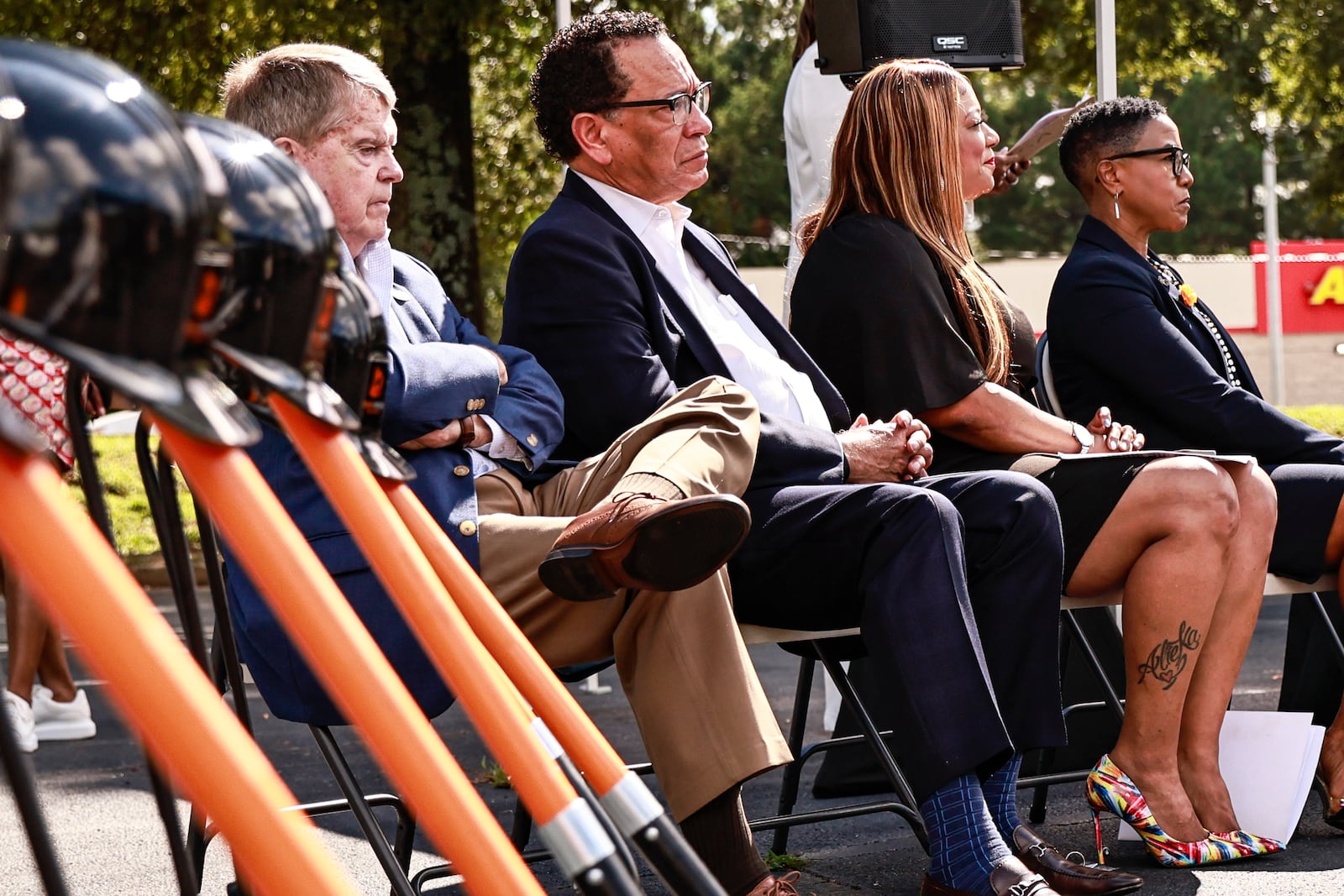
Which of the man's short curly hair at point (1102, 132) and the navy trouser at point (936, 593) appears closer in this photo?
the navy trouser at point (936, 593)

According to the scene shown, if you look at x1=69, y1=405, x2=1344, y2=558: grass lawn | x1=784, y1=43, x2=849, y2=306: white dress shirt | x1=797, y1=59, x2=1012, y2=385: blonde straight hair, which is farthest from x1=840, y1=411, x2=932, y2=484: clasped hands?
x1=69, y1=405, x2=1344, y2=558: grass lawn

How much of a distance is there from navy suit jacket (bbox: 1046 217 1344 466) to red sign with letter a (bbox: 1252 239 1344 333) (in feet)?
117

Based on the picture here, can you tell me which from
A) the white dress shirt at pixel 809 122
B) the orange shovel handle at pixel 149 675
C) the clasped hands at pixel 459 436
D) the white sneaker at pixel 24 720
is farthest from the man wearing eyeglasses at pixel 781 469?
the white sneaker at pixel 24 720

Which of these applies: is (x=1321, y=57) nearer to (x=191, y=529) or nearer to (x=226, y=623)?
(x=191, y=529)

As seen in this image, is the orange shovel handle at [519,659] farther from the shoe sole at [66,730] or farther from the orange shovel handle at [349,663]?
Answer: the shoe sole at [66,730]

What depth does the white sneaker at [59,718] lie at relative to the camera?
5.23 m

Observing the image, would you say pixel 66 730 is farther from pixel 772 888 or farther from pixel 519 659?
pixel 519 659

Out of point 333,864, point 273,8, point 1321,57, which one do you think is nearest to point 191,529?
point 273,8

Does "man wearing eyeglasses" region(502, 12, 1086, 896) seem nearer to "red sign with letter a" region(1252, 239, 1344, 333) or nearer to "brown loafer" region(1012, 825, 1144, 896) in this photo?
"brown loafer" region(1012, 825, 1144, 896)

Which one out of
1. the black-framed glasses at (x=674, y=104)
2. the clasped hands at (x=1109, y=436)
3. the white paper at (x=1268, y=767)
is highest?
the black-framed glasses at (x=674, y=104)

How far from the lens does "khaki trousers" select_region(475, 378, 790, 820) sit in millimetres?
2451

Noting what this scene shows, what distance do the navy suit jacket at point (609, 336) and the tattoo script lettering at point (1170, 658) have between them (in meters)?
0.76

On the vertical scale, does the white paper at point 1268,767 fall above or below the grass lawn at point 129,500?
above

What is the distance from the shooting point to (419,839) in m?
3.86
